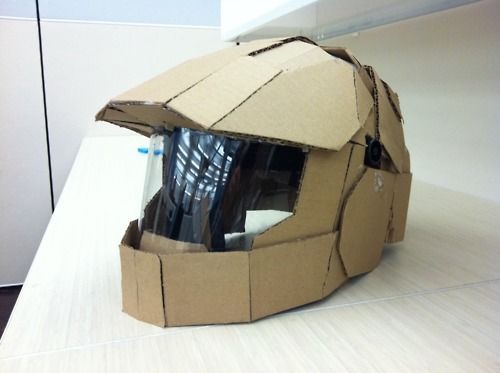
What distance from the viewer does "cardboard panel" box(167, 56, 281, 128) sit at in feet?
1.25

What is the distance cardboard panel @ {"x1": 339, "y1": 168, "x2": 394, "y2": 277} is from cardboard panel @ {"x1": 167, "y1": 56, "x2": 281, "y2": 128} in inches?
7.4

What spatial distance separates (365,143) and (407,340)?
235 mm

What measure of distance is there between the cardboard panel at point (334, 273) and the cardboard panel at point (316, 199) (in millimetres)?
34

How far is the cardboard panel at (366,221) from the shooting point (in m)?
0.52

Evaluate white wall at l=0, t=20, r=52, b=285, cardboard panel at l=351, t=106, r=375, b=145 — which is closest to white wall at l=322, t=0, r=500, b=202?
cardboard panel at l=351, t=106, r=375, b=145

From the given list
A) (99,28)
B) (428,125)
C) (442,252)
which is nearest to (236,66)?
(442,252)

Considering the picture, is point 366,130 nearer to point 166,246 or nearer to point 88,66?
point 166,246

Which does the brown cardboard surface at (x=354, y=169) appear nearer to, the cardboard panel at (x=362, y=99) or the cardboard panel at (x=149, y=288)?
the cardboard panel at (x=362, y=99)

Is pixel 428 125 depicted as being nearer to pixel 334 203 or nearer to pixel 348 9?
pixel 348 9

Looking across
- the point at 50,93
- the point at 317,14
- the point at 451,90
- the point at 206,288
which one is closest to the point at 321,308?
the point at 206,288

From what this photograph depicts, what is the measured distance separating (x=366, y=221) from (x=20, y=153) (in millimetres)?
1793

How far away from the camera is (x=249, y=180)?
49 cm

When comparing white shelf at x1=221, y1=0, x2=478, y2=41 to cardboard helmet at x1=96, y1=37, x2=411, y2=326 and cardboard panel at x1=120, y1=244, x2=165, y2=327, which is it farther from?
cardboard panel at x1=120, y1=244, x2=165, y2=327

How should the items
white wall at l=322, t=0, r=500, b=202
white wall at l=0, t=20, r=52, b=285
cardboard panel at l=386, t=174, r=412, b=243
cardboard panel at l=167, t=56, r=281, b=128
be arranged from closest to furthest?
1. cardboard panel at l=167, t=56, r=281, b=128
2. cardboard panel at l=386, t=174, r=412, b=243
3. white wall at l=322, t=0, r=500, b=202
4. white wall at l=0, t=20, r=52, b=285
